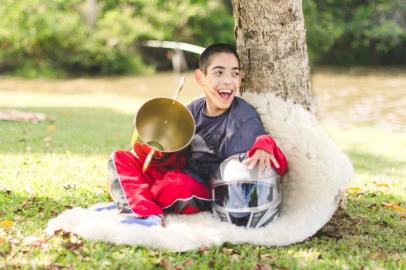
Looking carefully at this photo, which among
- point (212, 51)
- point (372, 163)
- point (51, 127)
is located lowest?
point (372, 163)

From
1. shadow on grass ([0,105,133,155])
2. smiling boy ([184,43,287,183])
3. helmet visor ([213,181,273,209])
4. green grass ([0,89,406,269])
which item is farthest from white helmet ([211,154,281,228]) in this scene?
shadow on grass ([0,105,133,155])

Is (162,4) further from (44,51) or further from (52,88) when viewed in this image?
(52,88)

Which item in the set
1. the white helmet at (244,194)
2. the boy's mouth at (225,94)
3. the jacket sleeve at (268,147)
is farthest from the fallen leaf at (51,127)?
the jacket sleeve at (268,147)

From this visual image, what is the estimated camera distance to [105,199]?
4.00m

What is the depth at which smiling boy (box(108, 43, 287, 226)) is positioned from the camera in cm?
334

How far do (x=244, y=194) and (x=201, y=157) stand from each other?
479mm

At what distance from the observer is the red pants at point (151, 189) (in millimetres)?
3332

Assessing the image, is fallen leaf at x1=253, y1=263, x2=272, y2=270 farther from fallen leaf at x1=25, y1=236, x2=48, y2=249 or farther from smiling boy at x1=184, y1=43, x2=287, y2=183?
fallen leaf at x1=25, y1=236, x2=48, y2=249

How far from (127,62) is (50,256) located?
19.5 m

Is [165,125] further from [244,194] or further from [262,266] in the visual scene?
[262,266]

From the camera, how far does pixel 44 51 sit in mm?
21234

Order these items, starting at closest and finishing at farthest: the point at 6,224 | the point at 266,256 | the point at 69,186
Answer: the point at 266,256, the point at 6,224, the point at 69,186

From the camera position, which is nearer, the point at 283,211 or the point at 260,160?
the point at 260,160

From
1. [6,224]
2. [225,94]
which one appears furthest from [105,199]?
[225,94]
